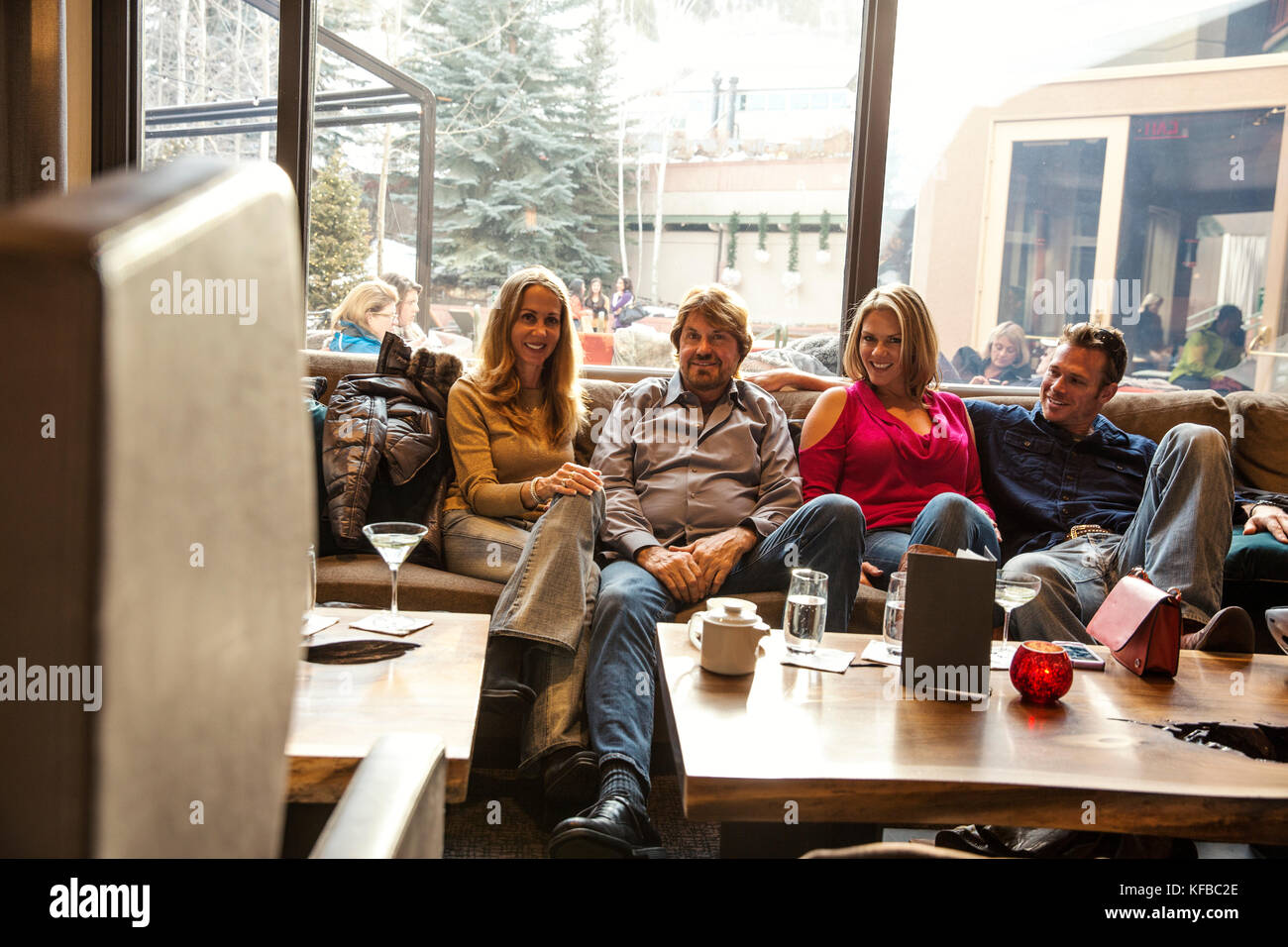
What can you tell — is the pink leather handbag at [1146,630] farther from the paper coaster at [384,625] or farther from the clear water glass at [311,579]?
the clear water glass at [311,579]

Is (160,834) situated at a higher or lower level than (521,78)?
lower

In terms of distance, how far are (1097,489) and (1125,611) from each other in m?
1.22

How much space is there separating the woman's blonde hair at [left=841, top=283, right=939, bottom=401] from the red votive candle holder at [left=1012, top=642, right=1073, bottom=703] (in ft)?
4.93

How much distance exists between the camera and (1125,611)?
5.38 feet

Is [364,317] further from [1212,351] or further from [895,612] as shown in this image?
[1212,351]

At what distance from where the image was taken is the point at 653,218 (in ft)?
12.3

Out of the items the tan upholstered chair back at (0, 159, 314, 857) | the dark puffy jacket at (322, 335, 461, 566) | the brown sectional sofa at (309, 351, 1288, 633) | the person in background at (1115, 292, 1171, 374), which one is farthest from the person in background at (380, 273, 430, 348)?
the tan upholstered chair back at (0, 159, 314, 857)

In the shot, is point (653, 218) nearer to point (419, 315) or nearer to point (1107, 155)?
point (419, 315)

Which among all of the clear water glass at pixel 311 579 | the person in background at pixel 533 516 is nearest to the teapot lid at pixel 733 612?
the person in background at pixel 533 516

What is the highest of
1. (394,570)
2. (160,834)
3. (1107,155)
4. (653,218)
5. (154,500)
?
(1107,155)

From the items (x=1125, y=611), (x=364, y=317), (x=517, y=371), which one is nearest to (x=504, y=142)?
(x=364, y=317)

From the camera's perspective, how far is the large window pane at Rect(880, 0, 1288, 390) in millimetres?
3691
